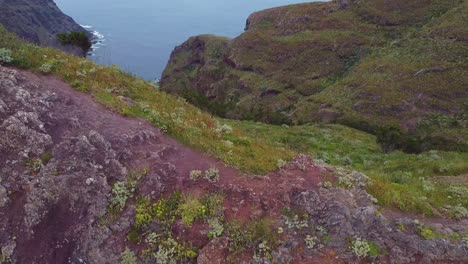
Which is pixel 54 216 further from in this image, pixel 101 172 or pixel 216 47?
pixel 216 47

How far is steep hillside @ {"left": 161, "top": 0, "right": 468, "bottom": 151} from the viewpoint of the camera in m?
61.8

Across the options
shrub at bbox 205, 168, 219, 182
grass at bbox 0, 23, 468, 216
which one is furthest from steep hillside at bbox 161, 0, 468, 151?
shrub at bbox 205, 168, 219, 182

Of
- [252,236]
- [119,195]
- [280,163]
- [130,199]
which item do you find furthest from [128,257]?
[280,163]

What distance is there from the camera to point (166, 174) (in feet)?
39.7

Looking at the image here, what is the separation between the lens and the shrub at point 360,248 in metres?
10.9

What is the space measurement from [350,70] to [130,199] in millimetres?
79257

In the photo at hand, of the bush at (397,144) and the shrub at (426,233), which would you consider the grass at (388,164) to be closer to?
the bush at (397,144)

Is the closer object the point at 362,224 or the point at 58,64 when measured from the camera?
the point at 362,224

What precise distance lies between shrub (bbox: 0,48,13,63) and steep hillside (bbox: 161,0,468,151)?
1173 inches

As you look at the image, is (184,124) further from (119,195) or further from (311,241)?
(311,241)

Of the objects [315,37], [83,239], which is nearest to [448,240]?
[83,239]

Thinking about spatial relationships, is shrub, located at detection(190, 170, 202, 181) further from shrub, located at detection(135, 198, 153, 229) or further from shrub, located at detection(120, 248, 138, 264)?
shrub, located at detection(120, 248, 138, 264)

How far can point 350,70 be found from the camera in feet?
280

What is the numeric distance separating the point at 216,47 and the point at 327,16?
35.1 metres
